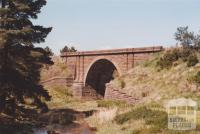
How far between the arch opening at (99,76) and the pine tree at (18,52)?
87.4 ft

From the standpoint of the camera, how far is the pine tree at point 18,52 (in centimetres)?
2475

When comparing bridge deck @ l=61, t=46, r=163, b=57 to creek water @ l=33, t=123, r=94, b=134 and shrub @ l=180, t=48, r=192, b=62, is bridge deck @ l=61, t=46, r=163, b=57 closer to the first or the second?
shrub @ l=180, t=48, r=192, b=62

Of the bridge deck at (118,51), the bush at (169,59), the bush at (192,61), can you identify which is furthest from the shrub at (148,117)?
the bridge deck at (118,51)

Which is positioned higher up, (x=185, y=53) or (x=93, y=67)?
(x=185, y=53)

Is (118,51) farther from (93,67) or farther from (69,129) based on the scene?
(69,129)

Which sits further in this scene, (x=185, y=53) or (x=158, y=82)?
(x=185, y=53)

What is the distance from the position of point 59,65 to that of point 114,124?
3802cm

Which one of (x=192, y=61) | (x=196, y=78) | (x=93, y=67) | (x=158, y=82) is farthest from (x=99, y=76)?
(x=196, y=78)

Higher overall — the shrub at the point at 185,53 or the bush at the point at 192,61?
the shrub at the point at 185,53

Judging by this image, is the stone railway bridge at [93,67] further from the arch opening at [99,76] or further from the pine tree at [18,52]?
the pine tree at [18,52]

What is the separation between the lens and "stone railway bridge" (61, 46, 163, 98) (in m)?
47.8

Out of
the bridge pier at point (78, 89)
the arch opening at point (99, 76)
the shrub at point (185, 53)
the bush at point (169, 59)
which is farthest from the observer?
the arch opening at point (99, 76)

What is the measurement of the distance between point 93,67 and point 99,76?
3.30 m

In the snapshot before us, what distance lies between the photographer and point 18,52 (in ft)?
85.6
